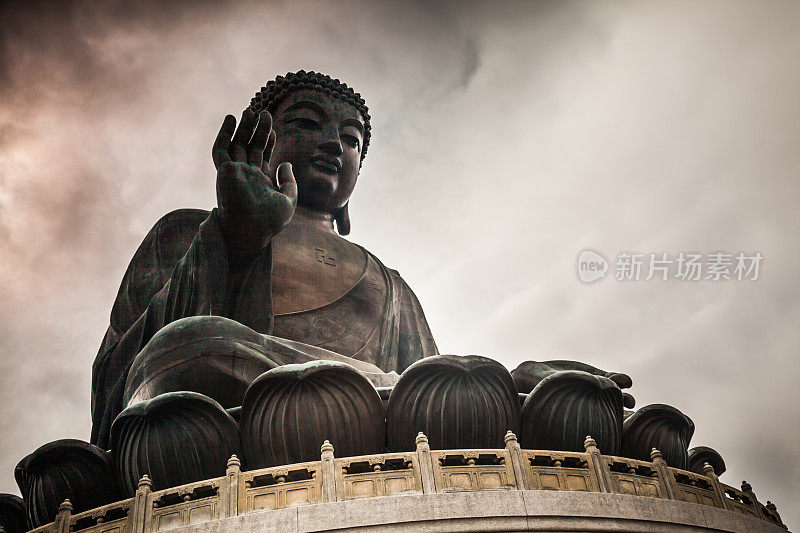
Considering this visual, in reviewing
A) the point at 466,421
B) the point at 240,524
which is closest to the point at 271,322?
the point at 466,421

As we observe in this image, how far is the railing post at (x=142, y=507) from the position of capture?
6195 mm

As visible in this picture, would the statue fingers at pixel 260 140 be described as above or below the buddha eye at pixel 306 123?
below

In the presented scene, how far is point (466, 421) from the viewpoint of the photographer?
7062 mm

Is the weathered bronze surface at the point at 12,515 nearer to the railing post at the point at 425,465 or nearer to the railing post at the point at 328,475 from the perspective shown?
the railing post at the point at 328,475

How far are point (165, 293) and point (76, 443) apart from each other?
268cm

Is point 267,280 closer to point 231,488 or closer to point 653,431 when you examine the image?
point 231,488

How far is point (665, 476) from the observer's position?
672 centimetres

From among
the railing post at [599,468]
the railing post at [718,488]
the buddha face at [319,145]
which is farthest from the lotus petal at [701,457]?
the buddha face at [319,145]

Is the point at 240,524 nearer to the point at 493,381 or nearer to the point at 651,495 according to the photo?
the point at 493,381

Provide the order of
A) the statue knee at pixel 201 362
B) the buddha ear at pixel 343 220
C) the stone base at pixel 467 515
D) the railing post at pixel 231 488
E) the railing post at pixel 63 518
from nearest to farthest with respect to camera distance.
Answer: the stone base at pixel 467 515 < the railing post at pixel 231 488 < the railing post at pixel 63 518 < the statue knee at pixel 201 362 < the buddha ear at pixel 343 220

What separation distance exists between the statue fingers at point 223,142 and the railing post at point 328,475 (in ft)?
11.3

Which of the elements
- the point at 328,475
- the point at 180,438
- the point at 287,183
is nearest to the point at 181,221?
the point at 287,183

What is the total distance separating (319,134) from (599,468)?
6.00 m

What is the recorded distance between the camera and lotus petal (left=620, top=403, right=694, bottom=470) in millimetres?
7488
